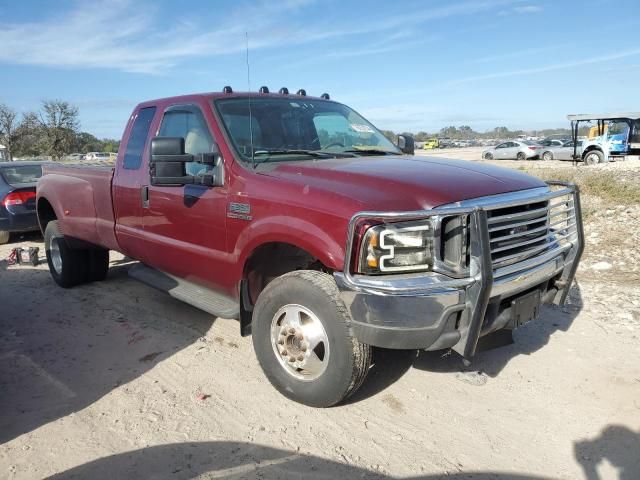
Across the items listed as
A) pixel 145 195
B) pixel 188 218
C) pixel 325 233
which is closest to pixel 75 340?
pixel 145 195

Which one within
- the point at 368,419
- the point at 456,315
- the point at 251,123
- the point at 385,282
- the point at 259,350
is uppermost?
the point at 251,123

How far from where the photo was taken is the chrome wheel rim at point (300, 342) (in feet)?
10.5

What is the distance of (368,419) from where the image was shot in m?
3.22

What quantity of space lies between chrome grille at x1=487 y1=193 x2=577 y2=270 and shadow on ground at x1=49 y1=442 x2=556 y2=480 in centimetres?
124

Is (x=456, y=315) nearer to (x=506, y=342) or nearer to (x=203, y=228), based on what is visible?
(x=506, y=342)

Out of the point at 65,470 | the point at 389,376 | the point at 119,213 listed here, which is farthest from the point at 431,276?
the point at 119,213

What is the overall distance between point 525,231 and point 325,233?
4.20 feet

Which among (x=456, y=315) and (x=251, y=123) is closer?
(x=456, y=315)

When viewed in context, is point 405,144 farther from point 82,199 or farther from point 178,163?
point 82,199

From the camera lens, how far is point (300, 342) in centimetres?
329

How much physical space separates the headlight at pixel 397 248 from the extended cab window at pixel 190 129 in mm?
1650

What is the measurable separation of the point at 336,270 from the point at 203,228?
1.46m

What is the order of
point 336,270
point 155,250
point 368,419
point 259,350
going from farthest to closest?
point 155,250 < point 259,350 < point 368,419 < point 336,270

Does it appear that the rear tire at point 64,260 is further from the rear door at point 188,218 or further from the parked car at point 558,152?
the parked car at point 558,152
